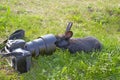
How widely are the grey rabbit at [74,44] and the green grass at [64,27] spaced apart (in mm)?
89

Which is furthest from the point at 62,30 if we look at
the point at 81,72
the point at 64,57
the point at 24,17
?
the point at 81,72

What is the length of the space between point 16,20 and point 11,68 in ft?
5.68

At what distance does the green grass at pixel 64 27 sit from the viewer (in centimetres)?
431

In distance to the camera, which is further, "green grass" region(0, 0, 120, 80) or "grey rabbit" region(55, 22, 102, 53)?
"grey rabbit" region(55, 22, 102, 53)

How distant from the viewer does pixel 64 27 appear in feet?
20.0

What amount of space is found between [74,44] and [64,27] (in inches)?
50.3

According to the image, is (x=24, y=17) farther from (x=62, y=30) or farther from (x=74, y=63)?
(x=74, y=63)

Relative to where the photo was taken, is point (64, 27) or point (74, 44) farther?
point (64, 27)

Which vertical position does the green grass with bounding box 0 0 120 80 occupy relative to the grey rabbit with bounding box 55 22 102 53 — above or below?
below

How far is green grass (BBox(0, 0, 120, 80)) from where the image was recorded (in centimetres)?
431

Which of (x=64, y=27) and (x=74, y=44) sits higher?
(x=74, y=44)

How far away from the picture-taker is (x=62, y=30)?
Answer: 233 inches

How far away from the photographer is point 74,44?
4.85 meters

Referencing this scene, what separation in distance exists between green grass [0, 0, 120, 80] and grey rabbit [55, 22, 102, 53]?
89 millimetres
